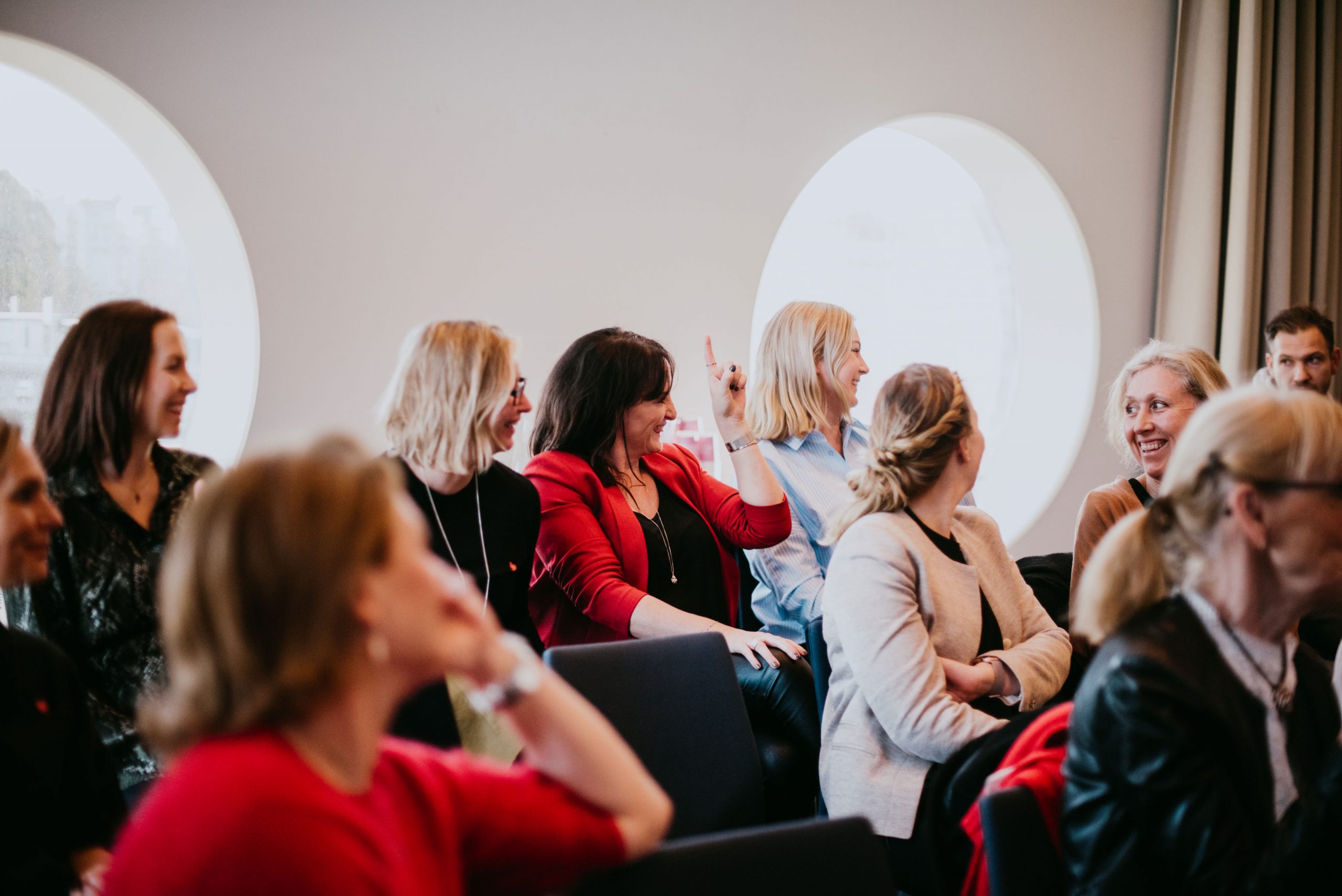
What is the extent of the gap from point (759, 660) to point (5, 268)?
2.65 metres

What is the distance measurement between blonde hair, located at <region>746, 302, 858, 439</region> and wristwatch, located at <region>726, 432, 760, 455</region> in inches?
10.9

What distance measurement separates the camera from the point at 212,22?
286 centimetres

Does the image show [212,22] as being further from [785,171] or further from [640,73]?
[785,171]

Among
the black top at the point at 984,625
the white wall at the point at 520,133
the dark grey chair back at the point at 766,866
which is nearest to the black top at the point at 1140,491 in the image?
the black top at the point at 984,625

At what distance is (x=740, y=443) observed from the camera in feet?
8.99

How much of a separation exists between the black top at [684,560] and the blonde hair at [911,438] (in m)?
0.77

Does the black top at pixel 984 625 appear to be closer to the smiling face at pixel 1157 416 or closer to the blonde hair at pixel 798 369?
the smiling face at pixel 1157 416

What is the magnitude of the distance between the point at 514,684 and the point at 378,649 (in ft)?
0.46

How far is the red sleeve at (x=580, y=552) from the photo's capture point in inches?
96.3

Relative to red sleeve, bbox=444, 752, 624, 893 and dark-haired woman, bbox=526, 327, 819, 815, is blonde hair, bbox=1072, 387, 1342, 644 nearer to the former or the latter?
red sleeve, bbox=444, 752, 624, 893

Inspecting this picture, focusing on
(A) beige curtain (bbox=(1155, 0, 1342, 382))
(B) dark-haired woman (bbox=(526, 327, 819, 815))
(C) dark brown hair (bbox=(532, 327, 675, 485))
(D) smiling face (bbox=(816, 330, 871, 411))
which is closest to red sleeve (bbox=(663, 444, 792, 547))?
(B) dark-haired woman (bbox=(526, 327, 819, 815))

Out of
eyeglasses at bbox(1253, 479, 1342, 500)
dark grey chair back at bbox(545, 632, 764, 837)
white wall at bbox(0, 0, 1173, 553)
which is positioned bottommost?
dark grey chair back at bbox(545, 632, 764, 837)

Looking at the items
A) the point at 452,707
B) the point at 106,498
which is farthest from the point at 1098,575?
the point at 106,498

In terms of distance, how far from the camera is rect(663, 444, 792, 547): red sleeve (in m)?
2.72
